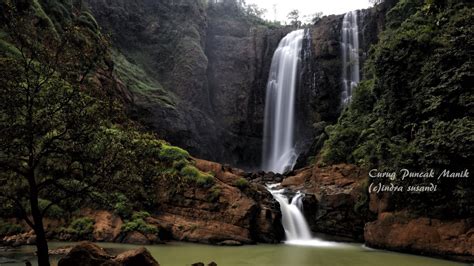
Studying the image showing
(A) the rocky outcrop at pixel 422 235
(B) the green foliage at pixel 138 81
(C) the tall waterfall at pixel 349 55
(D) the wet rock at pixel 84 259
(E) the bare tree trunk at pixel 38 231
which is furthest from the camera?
(C) the tall waterfall at pixel 349 55

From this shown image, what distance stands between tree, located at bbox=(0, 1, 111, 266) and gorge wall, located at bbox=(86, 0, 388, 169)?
86.1ft

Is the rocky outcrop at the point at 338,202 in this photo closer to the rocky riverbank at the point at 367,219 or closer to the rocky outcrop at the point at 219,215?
the rocky riverbank at the point at 367,219

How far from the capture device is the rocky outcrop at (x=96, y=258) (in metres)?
9.90

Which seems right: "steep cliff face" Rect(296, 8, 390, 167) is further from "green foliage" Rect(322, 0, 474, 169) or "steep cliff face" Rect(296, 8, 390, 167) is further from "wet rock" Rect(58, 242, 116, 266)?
"wet rock" Rect(58, 242, 116, 266)

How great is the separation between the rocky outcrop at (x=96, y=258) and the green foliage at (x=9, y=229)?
30.7ft

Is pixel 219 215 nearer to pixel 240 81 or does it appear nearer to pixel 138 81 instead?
pixel 138 81

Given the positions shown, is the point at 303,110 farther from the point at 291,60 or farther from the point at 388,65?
the point at 388,65

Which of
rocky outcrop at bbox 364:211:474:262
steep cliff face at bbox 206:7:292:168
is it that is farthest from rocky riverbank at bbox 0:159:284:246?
steep cliff face at bbox 206:7:292:168

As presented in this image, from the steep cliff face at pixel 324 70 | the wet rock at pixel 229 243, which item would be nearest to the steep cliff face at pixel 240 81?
the steep cliff face at pixel 324 70

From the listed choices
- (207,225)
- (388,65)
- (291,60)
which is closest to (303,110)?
(291,60)

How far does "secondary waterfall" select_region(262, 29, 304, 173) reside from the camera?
44.1m

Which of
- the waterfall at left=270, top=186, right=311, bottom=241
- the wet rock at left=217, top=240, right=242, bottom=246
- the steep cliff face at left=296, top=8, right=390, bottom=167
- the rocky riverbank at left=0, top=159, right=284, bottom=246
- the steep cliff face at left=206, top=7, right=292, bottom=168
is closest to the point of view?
the rocky riverbank at left=0, top=159, right=284, bottom=246

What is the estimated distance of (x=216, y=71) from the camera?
52.5m

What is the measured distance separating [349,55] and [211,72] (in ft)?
61.9
